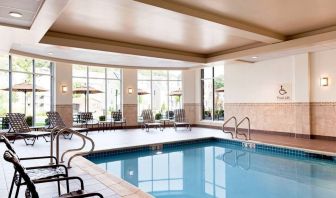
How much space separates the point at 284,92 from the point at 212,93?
411 centimetres

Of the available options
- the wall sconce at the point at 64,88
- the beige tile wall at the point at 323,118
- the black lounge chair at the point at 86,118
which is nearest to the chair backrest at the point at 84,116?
the black lounge chair at the point at 86,118

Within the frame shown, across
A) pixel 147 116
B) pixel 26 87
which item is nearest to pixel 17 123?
pixel 26 87

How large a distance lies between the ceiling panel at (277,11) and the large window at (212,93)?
20.3 ft

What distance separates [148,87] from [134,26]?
25.7 feet

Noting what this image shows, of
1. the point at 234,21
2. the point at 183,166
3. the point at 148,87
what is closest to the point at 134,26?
the point at 234,21

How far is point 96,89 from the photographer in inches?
452

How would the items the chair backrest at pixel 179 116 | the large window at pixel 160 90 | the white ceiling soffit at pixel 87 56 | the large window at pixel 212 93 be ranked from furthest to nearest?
the large window at pixel 160 90
the chair backrest at pixel 179 116
the large window at pixel 212 93
the white ceiling soffit at pixel 87 56

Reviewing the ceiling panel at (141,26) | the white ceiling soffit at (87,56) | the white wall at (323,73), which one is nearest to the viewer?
the ceiling panel at (141,26)

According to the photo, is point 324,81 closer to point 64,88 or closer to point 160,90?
point 160,90

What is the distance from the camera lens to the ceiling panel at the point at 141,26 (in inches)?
182

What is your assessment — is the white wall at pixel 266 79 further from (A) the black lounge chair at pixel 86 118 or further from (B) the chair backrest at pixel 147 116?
(A) the black lounge chair at pixel 86 118

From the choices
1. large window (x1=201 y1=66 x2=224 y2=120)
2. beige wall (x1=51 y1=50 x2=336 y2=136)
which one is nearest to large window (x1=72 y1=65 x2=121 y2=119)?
beige wall (x1=51 y1=50 x2=336 y2=136)

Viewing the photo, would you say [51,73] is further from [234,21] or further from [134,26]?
[234,21]

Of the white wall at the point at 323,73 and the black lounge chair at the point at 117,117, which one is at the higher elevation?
the white wall at the point at 323,73
